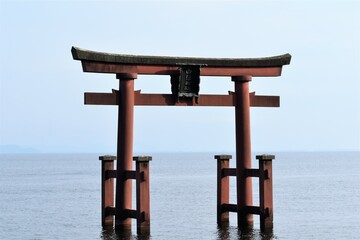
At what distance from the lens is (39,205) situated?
128 ft

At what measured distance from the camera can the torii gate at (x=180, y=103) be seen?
21609 mm

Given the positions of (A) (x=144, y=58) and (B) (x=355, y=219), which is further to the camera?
(B) (x=355, y=219)

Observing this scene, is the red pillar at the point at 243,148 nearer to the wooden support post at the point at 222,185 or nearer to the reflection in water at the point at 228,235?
the reflection in water at the point at 228,235

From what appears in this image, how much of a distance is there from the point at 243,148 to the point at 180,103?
2.02 m

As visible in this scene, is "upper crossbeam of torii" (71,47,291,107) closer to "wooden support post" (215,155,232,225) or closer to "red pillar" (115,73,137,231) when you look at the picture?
"red pillar" (115,73,137,231)

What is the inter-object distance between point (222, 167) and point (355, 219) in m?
7.29

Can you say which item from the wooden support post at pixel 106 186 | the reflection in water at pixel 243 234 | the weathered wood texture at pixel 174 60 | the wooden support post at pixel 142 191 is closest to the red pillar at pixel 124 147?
the weathered wood texture at pixel 174 60

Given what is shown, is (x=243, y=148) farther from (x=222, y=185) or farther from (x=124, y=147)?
(x=124, y=147)

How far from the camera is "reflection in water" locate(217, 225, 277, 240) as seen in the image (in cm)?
2188

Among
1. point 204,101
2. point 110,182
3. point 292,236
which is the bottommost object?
point 292,236

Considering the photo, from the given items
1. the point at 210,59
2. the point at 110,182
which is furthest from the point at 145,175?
the point at 210,59

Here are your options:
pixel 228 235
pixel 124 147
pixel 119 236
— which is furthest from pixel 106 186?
pixel 228 235

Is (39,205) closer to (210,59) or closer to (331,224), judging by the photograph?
(331,224)

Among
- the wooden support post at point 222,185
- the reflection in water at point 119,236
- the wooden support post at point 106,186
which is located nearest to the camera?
the reflection in water at point 119,236
